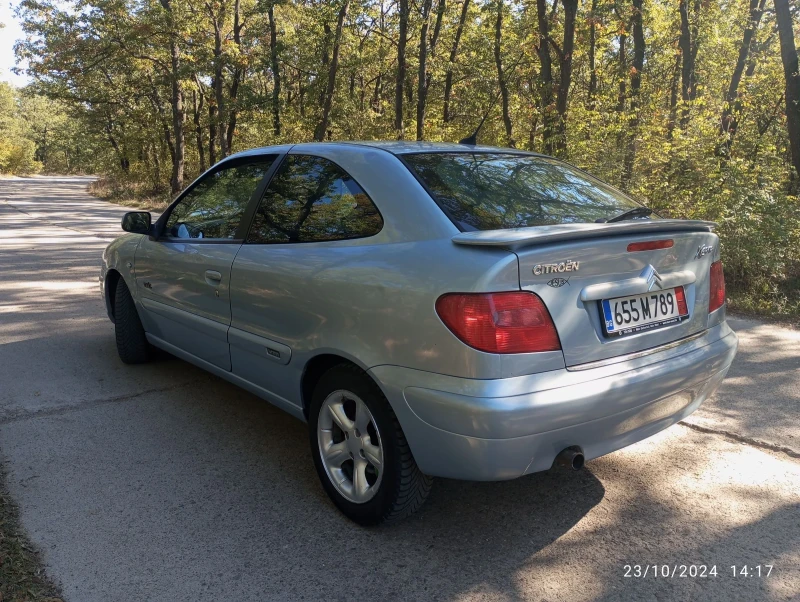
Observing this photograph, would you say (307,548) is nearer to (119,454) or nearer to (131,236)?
(119,454)

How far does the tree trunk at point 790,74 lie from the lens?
8766 millimetres

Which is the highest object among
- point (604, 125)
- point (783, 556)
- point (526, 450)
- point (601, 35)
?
point (601, 35)

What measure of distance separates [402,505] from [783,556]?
157cm

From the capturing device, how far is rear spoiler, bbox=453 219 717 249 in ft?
7.58

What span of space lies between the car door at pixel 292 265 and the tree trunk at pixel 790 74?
843cm

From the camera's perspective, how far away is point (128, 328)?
4.91 metres

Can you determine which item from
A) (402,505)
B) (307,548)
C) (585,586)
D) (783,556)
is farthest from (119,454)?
(783,556)

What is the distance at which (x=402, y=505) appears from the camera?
2627mm

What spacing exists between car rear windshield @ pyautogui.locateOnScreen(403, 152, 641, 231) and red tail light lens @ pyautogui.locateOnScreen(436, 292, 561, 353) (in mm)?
402

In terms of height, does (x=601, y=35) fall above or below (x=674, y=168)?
above

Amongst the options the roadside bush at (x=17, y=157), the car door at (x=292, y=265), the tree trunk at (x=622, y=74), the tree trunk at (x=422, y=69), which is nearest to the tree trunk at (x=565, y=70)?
the tree trunk at (x=622, y=74)

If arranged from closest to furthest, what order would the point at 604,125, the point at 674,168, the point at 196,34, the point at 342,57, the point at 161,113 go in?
the point at 674,168 < the point at 604,125 < the point at 196,34 < the point at 342,57 < the point at 161,113

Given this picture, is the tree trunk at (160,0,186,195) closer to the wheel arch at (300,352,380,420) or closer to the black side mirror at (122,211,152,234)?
the black side mirror at (122,211,152,234)

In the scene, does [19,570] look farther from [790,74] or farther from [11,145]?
[11,145]
